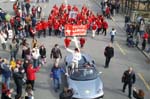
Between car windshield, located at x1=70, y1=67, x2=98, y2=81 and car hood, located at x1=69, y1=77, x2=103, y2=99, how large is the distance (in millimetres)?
227

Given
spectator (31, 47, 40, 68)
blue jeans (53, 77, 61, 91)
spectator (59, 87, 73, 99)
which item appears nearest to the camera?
spectator (59, 87, 73, 99)

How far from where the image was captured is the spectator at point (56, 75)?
2119 cm

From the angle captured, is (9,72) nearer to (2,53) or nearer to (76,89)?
(76,89)

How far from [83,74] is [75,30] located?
10464 mm

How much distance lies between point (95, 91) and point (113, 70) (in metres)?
5.48

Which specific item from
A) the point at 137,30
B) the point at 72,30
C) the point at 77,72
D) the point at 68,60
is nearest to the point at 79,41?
the point at 72,30

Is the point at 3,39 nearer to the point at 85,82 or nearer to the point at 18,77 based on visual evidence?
the point at 18,77

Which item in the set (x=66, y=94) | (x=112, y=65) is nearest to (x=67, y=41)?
(x=112, y=65)

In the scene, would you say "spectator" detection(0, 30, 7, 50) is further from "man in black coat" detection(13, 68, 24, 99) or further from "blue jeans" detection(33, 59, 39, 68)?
"man in black coat" detection(13, 68, 24, 99)

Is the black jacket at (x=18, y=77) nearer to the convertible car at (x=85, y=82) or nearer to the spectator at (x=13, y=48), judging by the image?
the convertible car at (x=85, y=82)

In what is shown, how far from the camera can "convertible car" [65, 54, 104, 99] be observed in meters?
20.0

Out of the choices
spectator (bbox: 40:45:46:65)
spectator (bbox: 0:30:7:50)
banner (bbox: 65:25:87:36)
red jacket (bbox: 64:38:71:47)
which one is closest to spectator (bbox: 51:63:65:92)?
spectator (bbox: 40:45:46:65)

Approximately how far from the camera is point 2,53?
28.0m

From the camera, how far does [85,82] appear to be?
2083 centimetres
